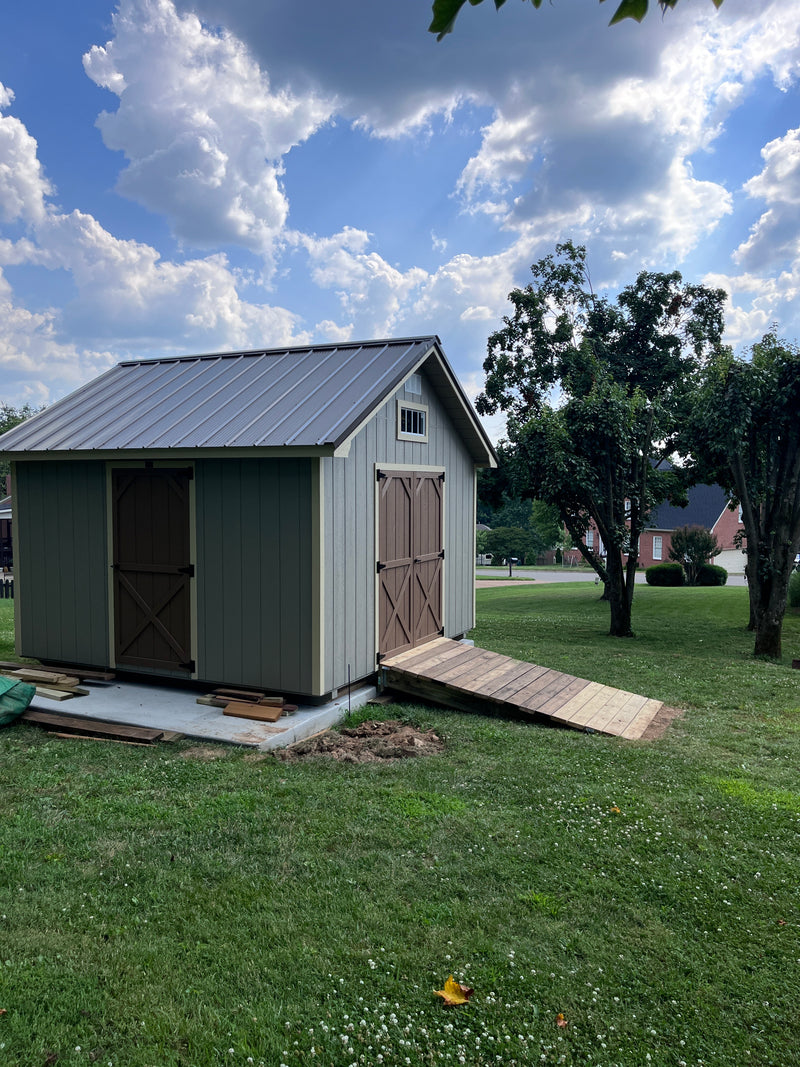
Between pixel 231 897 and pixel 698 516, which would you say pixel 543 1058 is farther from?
pixel 698 516

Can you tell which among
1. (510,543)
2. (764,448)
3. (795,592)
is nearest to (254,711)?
(764,448)

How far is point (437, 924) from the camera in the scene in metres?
4.11


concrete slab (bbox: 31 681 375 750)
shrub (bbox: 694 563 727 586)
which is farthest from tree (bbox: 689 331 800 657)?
shrub (bbox: 694 563 727 586)

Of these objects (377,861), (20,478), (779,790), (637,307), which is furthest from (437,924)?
(637,307)

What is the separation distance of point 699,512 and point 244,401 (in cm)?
4356

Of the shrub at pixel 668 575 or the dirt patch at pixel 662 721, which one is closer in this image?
the dirt patch at pixel 662 721

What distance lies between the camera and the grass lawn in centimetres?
330

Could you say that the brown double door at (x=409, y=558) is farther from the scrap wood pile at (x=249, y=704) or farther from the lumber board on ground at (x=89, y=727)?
the lumber board on ground at (x=89, y=727)

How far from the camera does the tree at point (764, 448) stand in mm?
13516

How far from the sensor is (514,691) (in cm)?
907

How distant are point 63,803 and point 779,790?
18.6 ft

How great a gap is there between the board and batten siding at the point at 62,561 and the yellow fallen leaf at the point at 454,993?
6977 millimetres

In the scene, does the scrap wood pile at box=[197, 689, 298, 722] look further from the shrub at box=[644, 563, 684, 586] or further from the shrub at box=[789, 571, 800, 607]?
the shrub at box=[644, 563, 684, 586]

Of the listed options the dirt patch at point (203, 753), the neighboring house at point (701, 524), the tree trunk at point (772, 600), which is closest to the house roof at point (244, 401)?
the dirt patch at point (203, 753)
